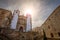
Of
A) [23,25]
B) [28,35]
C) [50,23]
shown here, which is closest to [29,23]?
[23,25]

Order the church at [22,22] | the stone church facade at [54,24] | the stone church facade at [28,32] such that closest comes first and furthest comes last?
the stone church facade at [28,32], the stone church facade at [54,24], the church at [22,22]

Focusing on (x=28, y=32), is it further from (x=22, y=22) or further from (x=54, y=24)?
(x=22, y=22)

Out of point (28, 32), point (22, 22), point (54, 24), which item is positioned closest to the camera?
point (28, 32)

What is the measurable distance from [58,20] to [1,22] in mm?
18405

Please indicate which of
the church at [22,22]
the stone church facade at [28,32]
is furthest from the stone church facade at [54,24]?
the church at [22,22]

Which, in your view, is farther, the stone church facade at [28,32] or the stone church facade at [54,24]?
the stone church facade at [54,24]

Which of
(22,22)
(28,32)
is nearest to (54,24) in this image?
(28,32)

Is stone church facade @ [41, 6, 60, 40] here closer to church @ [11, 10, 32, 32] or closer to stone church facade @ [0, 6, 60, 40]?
stone church facade @ [0, 6, 60, 40]

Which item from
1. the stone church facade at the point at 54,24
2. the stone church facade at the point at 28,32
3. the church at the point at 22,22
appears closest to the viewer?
the stone church facade at the point at 28,32

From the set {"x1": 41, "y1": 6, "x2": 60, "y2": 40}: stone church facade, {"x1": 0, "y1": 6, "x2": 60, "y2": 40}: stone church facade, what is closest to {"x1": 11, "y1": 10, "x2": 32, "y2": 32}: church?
{"x1": 0, "y1": 6, "x2": 60, "y2": 40}: stone church facade

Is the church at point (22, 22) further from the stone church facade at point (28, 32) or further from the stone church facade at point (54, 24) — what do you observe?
the stone church facade at point (54, 24)

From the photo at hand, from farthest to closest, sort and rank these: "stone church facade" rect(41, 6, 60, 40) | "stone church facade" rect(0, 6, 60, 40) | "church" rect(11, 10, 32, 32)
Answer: "church" rect(11, 10, 32, 32), "stone church facade" rect(41, 6, 60, 40), "stone church facade" rect(0, 6, 60, 40)

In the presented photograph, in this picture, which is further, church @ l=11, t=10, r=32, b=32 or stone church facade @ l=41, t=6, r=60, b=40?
church @ l=11, t=10, r=32, b=32

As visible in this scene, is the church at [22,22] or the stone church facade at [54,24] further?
the church at [22,22]
